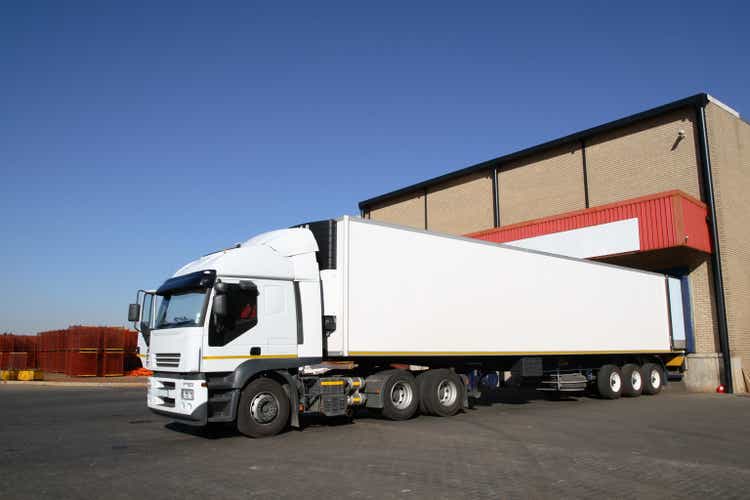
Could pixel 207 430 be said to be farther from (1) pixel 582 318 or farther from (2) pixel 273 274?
(1) pixel 582 318

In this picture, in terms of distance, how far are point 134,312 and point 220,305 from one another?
242 cm

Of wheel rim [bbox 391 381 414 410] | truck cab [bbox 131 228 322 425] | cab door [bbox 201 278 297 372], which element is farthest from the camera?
wheel rim [bbox 391 381 414 410]

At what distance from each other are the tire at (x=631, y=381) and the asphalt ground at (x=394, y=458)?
4.88 meters

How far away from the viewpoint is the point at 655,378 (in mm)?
20422

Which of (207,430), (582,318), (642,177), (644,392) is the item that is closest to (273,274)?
(207,430)

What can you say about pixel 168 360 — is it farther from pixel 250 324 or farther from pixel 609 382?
pixel 609 382

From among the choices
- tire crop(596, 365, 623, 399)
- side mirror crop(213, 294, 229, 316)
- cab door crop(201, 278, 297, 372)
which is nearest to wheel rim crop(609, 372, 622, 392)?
tire crop(596, 365, 623, 399)

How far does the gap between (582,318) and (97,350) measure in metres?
28.8

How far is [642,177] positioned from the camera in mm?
24297

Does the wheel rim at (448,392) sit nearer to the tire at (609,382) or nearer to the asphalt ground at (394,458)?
the asphalt ground at (394,458)

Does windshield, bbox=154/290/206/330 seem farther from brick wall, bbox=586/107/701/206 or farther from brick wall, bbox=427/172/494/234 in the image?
brick wall, bbox=427/172/494/234

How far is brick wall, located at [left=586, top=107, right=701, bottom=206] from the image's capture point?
2291cm

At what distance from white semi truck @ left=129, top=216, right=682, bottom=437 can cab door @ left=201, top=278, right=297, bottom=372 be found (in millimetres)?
22

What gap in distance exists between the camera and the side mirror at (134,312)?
11664mm
